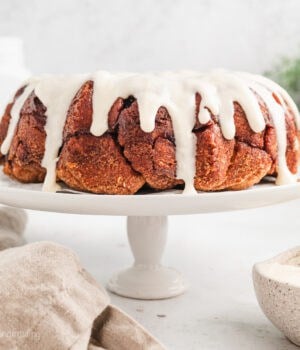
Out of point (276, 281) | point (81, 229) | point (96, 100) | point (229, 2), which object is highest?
point (229, 2)

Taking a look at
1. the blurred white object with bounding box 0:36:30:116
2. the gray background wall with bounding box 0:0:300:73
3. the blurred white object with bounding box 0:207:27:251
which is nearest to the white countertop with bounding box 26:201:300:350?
the blurred white object with bounding box 0:207:27:251

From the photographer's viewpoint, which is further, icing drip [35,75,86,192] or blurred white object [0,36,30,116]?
blurred white object [0,36,30,116]

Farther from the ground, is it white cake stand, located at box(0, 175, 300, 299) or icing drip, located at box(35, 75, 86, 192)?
icing drip, located at box(35, 75, 86, 192)

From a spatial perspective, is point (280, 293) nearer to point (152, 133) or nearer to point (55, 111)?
point (152, 133)

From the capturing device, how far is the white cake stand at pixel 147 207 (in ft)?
3.85

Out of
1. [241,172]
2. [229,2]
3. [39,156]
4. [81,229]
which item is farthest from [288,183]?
[229,2]

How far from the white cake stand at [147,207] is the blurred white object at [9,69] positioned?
856 mm

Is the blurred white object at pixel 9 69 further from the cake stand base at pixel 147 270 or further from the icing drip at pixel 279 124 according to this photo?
the icing drip at pixel 279 124

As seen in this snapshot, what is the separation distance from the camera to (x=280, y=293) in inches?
42.9

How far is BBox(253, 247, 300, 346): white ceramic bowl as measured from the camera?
108cm

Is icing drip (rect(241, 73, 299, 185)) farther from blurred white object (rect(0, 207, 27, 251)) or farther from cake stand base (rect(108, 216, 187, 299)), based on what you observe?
blurred white object (rect(0, 207, 27, 251))

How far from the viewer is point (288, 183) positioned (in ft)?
4.33

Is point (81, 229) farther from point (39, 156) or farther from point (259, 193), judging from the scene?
point (259, 193)

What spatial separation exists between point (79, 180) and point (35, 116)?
142 mm
